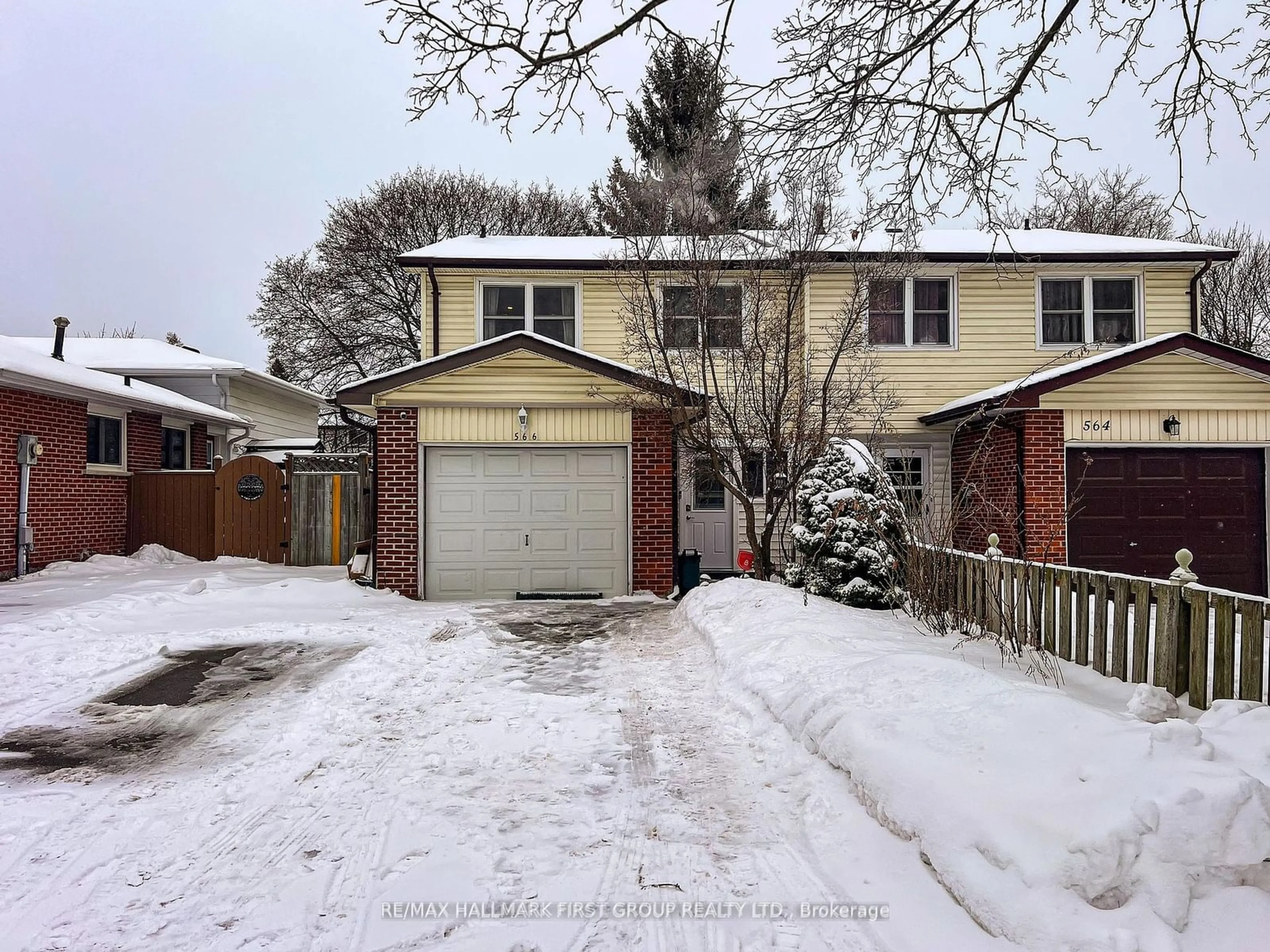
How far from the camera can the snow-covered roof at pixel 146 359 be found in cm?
1841

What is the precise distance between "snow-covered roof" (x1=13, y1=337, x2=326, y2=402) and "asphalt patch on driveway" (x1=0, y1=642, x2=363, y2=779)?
39.9ft

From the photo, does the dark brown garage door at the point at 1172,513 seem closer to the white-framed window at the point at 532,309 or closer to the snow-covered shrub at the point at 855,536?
the snow-covered shrub at the point at 855,536

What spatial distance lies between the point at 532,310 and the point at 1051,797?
12499mm

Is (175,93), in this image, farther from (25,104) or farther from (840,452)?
(840,452)

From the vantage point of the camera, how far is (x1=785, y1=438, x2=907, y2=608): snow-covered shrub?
8.06 m

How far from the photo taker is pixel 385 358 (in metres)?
26.6

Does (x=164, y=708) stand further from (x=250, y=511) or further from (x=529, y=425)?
(x=250, y=511)

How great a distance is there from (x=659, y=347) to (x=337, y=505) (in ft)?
27.8

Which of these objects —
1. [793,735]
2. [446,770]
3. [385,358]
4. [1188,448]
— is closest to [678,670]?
[793,735]

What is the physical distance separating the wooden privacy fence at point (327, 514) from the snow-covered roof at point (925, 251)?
4674 mm

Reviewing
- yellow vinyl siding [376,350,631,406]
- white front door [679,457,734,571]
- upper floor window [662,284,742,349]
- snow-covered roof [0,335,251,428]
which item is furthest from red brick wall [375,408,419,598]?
snow-covered roof [0,335,251,428]

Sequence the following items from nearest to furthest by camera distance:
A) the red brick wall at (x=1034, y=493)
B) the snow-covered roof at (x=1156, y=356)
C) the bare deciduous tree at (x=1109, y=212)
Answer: the snow-covered roof at (x=1156, y=356) < the red brick wall at (x=1034, y=493) < the bare deciduous tree at (x=1109, y=212)

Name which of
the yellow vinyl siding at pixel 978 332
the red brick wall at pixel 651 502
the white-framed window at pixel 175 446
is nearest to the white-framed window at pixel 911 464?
the yellow vinyl siding at pixel 978 332

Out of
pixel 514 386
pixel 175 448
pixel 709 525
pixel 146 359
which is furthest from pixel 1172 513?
pixel 146 359
